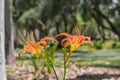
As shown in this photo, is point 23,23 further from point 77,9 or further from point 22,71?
point 22,71

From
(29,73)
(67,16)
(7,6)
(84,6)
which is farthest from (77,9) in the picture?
(29,73)

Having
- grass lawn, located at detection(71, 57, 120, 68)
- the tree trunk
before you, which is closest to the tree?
grass lawn, located at detection(71, 57, 120, 68)

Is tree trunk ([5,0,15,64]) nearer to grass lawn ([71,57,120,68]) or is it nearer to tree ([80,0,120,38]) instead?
grass lawn ([71,57,120,68])

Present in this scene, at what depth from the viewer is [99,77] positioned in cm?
872

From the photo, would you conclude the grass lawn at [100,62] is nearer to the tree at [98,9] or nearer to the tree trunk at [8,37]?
the tree trunk at [8,37]

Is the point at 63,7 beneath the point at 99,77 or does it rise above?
above

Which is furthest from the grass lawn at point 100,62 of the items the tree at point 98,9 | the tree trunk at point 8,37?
the tree at point 98,9

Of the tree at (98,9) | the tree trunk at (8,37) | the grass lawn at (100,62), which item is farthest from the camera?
the tree at (98,9)

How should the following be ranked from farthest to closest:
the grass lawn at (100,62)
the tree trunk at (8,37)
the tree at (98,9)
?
the tree at (98,9) < the grass lawn at (100,62) < the tree trunk at (8,37)

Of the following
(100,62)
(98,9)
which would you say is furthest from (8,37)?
(98,9)

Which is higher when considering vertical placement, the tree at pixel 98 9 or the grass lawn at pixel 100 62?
the tree at pixel 98 9

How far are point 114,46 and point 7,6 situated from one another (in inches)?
1051

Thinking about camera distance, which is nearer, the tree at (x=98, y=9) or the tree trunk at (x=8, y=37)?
the tree trunk at (x=8, y=37)

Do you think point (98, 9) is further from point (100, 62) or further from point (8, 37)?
point (8, 37)
